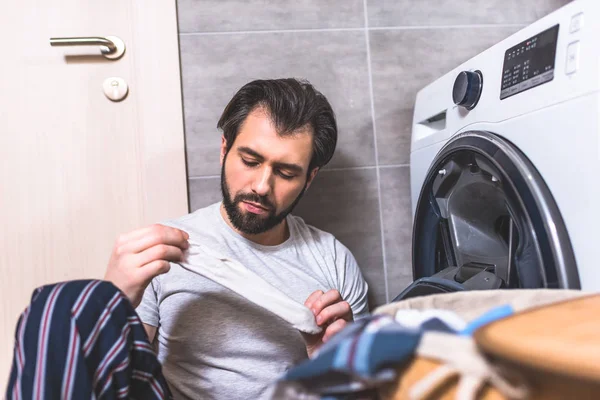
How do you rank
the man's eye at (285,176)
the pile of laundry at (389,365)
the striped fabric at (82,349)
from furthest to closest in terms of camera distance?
the man's eye at (285,176)
the striped fabric at (82,349)
the pile of laundry at (389,365)

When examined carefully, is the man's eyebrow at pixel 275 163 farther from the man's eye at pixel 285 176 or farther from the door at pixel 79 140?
the door at pixel 79 140

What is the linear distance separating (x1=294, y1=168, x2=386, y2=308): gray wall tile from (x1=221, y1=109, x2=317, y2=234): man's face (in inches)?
11.1

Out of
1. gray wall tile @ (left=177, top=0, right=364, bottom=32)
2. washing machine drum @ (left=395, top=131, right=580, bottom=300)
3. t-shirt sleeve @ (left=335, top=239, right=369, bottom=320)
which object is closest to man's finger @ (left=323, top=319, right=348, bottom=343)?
washing machine drum @ (left=395, top=131, right=580, bottom=300)

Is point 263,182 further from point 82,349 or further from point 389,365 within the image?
point 389,365

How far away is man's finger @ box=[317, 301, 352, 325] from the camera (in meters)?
0.89

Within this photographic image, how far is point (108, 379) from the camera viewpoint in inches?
26.4

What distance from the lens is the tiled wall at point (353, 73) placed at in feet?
4.49

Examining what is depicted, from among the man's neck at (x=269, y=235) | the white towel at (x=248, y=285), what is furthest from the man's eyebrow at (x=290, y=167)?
the white towel at (x=248, y=285)

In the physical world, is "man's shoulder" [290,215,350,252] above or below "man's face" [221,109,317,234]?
below

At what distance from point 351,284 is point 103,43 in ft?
2.77

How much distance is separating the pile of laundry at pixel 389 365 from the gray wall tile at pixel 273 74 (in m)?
0.95

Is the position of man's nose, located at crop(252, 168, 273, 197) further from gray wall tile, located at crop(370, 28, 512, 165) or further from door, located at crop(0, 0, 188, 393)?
gray wall tile, located at crop(370, 28, 512, 165)

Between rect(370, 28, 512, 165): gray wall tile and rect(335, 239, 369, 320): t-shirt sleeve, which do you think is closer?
rect(335, 239, 369, 320): t-shirt sleeve

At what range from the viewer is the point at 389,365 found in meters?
0.44
